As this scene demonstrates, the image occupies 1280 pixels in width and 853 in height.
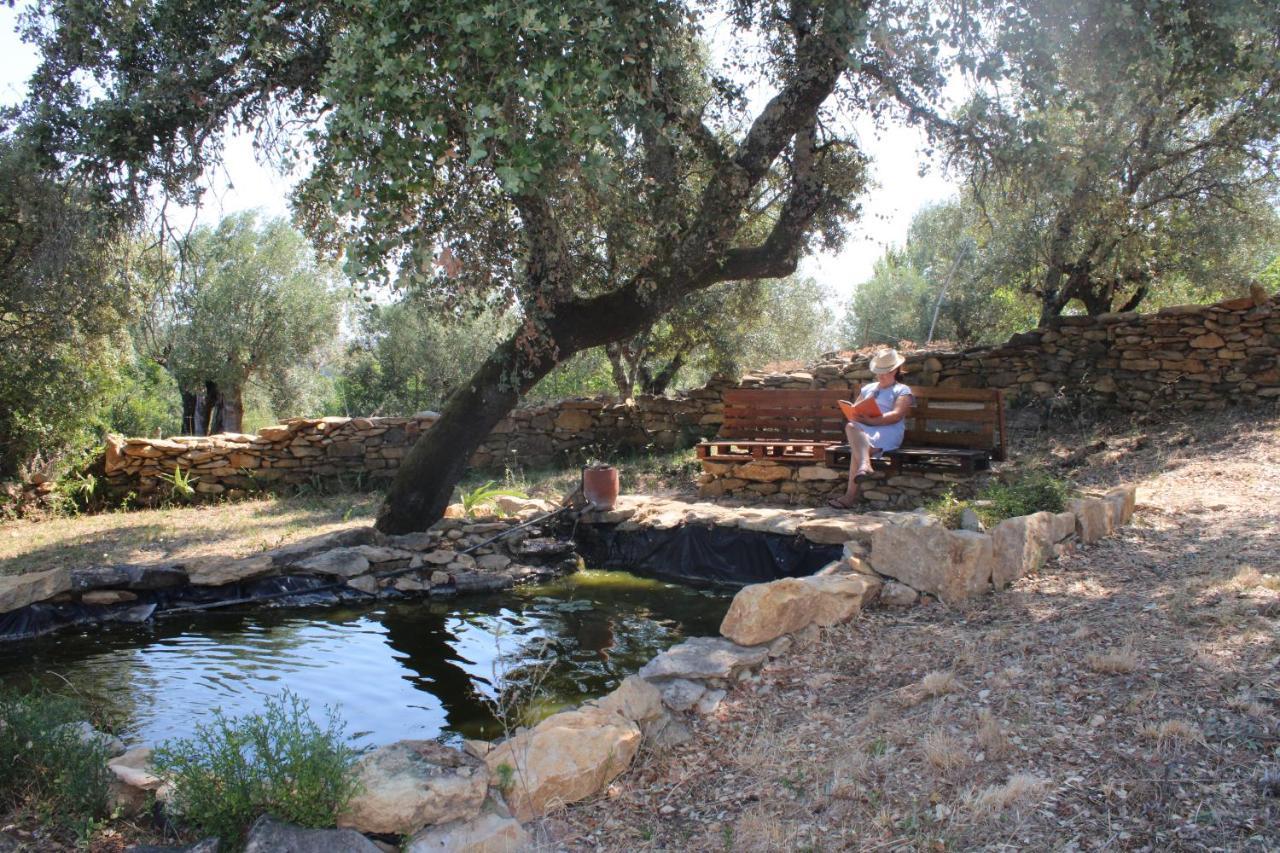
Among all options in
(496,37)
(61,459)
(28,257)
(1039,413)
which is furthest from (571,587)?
(61,459)

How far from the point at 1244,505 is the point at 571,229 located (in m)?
5.31

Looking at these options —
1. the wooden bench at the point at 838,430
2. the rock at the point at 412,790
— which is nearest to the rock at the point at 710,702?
the rock at the point at 412,790

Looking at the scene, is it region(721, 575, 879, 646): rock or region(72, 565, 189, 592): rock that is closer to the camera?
region(721, 575, 879, 646): rock

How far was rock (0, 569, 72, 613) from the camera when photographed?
5.84 metres

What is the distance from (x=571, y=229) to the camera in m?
6.61

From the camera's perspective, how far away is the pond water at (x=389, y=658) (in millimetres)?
4352

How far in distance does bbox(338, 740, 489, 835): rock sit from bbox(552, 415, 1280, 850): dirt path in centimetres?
30

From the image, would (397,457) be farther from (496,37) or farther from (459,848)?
(459,848)

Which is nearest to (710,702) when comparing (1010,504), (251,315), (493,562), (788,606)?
(788,606)

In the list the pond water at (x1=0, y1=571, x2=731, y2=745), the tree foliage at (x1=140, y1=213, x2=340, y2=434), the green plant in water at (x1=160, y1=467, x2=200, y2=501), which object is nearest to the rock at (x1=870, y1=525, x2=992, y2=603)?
the pond water at (x1=0, y1=571, x2=731, y2=745)

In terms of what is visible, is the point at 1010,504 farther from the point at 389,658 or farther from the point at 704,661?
the point at 389,658

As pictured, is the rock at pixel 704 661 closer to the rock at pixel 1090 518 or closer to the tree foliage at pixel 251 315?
the rock at pixel 1090 518

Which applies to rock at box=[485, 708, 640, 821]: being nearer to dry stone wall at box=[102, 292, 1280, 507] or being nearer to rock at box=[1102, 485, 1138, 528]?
rock at box=[1102, 485, 1138, 528]

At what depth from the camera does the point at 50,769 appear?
2.93 meters
